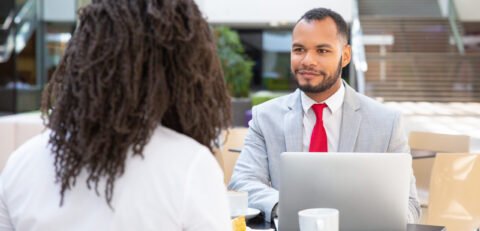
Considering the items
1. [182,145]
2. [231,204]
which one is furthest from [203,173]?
[231,204]

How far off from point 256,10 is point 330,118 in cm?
1776

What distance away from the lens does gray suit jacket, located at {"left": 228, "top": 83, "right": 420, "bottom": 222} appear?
2.56m

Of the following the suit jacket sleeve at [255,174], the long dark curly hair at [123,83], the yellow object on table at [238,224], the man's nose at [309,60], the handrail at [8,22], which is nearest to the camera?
the long dark curly hair at [123,83]

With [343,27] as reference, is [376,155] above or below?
below

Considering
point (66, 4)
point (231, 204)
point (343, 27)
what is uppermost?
point (66, 4)

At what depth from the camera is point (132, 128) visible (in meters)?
1.18

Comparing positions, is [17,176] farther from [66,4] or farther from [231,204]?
[66,4]

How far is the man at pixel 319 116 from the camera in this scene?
2.54m

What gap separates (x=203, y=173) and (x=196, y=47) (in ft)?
0.68

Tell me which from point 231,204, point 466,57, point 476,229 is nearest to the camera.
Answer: point 231,204

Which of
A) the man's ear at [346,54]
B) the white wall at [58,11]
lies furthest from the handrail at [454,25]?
the man's ear at [346,54]

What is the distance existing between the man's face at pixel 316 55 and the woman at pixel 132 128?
1.31 meters

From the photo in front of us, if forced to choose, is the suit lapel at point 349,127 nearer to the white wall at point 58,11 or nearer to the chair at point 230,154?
the chair at point 230,154

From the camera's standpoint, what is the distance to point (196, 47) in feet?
3.95
